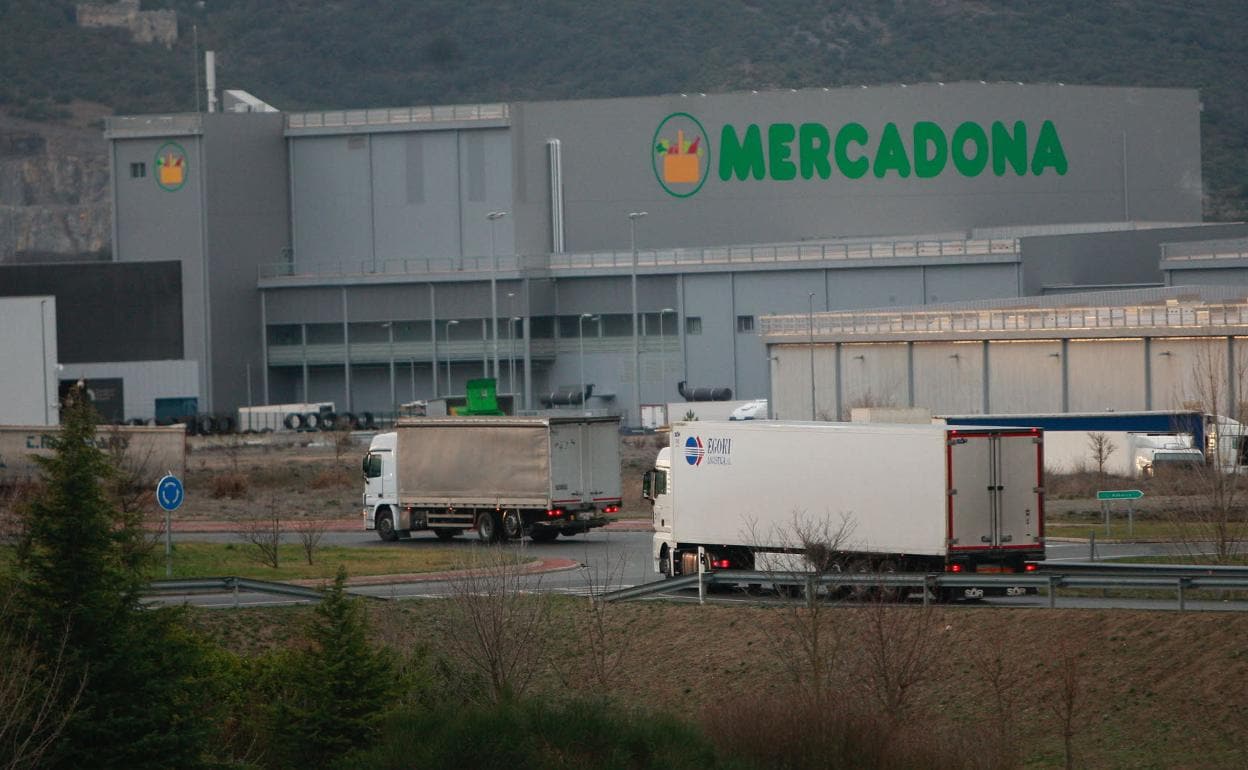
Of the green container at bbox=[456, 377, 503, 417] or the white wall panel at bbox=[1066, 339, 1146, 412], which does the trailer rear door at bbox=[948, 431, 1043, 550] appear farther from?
the white wall panel at bbox=[1066, 339, 1146, 412]

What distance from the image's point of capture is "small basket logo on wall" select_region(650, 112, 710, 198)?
95375mm

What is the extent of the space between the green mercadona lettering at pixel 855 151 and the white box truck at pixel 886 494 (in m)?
66.2

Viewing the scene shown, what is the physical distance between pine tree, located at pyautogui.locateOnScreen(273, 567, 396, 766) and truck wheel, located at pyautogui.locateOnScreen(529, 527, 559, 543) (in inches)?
812

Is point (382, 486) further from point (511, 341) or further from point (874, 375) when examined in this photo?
point (511, 341)

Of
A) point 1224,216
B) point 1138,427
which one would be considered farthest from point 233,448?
point 1224,216

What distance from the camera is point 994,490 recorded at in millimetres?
28062

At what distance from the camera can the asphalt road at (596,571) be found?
27.8 metres

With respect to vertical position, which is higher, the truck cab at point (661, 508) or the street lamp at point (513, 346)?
the street lamp at point (513, 346)

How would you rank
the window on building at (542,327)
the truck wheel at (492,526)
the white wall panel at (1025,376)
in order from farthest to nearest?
1. the window on building at (542,327)
2. the white wall panel at (1025,376)
3. the truck wheel at (492,526)

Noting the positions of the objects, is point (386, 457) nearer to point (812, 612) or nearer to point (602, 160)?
point (812, 612)

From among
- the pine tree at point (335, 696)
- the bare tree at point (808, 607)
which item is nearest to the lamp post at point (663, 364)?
the bare tree at point (808, 607)

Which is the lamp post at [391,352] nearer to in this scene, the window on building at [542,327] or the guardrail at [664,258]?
the guardrail at [664,258]

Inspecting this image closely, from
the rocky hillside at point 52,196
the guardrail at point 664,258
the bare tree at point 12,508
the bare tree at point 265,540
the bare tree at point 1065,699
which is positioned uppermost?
the rocky hillside at point 52,196

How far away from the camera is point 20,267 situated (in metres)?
91.4
